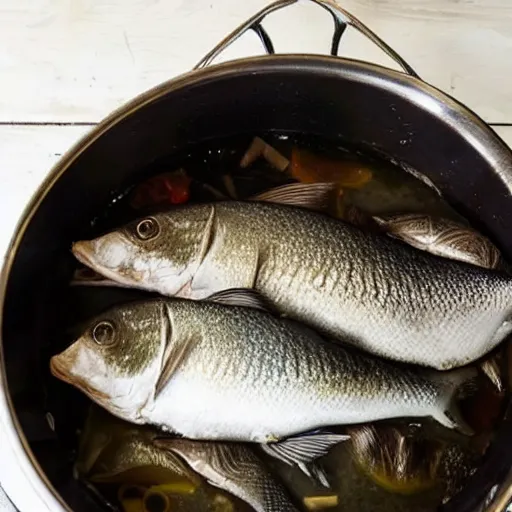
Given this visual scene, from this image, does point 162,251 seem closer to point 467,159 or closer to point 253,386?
point 253,386

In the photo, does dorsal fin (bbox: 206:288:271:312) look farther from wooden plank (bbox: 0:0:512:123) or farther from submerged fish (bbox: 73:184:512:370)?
wooden plank (bbox: 0:0:512:123)

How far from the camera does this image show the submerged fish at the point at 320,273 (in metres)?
1.04

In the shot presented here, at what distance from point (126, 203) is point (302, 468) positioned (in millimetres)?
390

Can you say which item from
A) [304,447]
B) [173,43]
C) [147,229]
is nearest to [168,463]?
[304,447]

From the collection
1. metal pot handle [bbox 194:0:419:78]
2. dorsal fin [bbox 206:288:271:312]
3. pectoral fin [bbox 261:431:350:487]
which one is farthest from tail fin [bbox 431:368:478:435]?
metal pot handle [bbox 194:0:419:78]

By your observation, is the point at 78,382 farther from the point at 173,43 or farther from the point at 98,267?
the point at 173,43

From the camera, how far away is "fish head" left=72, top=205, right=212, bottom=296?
1.04m

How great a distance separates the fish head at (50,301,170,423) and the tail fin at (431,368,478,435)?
12.8 inches

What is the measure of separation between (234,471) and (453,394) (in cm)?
27

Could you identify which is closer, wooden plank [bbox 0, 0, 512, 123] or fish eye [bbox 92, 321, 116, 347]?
fish eye [bbox 92, 321, 116, 347]

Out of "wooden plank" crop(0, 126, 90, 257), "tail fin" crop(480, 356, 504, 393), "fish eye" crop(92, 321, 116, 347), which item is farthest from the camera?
"wooden plank" crop(0, 126, 90, 257)

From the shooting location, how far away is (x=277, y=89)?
3.67 feet

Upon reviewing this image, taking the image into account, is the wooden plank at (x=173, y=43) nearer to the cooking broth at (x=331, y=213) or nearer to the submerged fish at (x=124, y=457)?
the cooking broth at (x=331, y=213)

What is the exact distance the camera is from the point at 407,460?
106 cm
